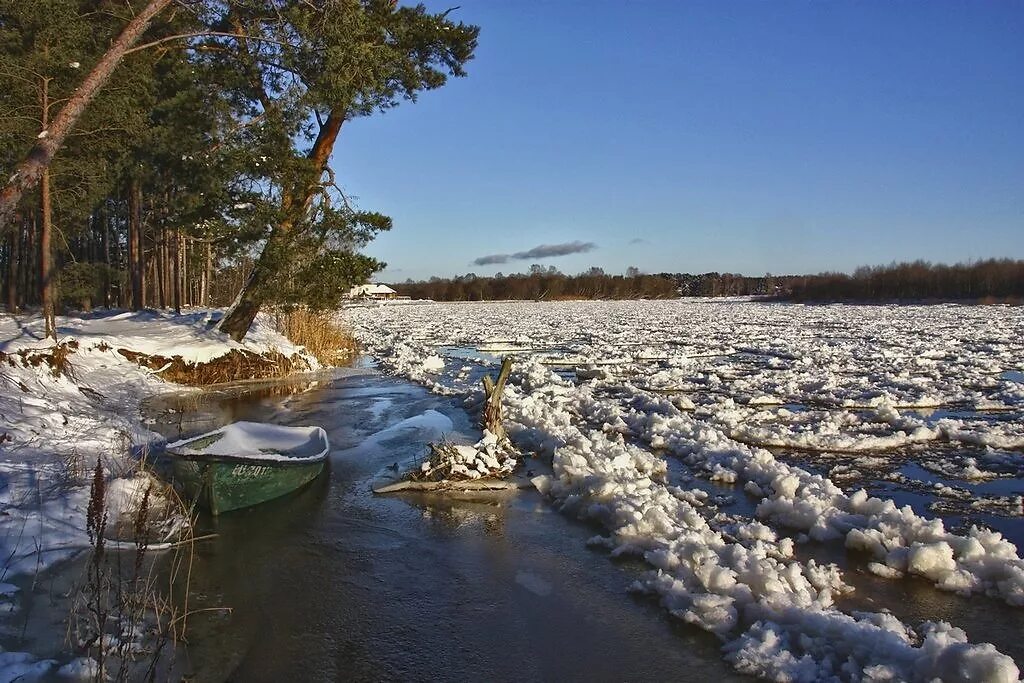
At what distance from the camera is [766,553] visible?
5676mm

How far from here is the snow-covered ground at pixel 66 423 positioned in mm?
5777

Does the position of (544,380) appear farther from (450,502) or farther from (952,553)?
(952,553)

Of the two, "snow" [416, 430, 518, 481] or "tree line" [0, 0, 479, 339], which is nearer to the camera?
"snow" [416, 430, 518, 481]

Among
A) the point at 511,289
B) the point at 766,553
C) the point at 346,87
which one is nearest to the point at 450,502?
the point at 766,553

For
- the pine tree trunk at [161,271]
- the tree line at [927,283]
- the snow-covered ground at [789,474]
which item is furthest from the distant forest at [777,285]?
the pine tree trunk at [161,271]

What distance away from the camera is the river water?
14.5 feet

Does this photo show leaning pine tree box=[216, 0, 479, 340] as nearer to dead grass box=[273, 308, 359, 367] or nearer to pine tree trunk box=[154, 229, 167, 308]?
dead grass box=[273, 308, 359, 367]

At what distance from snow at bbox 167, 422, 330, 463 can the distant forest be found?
180 feet

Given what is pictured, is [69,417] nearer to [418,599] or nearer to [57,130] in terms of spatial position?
[57,130]

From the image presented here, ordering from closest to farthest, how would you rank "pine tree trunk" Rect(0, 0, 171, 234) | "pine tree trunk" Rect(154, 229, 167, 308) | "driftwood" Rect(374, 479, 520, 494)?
1. "driftwood" Rect(374, 479, 520, 494)
2. "pine tree trunk" Rect(0, 0, 171, 234)
3. "pine tree trunk" Rect(154, 229, 167, 308)

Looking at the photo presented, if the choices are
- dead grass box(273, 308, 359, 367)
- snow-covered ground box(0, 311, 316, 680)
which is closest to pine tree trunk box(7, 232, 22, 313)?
dead grass box(273, 308, 359, 367)

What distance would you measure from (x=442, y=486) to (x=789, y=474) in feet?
12.3

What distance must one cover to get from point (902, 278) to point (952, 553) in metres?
60.7

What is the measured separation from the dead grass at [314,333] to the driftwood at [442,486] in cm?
1274
